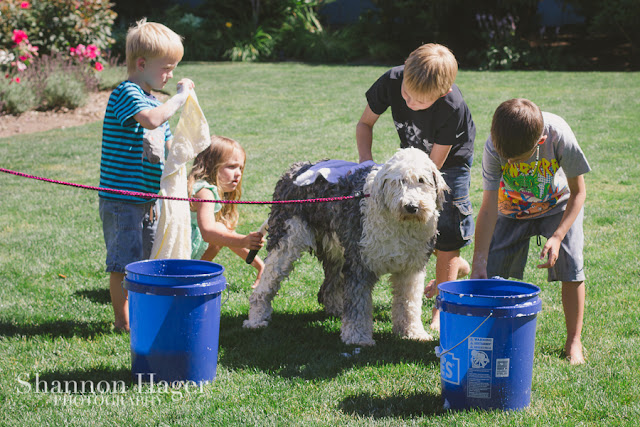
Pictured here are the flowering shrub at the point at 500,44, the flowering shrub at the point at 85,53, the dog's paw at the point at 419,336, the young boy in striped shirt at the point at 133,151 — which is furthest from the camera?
the flowering shrub at the point at 500,44

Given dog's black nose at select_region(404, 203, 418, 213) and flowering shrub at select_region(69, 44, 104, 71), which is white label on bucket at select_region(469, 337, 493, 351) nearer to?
dog's black nose at select_region(404, 203, 418, 213)

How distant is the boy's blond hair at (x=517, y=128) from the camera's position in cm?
375

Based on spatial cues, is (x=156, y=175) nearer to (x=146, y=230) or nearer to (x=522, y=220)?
(x=146, y=230)

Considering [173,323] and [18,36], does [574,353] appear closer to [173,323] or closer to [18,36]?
[173,323]

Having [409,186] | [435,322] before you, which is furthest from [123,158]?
[435,322]

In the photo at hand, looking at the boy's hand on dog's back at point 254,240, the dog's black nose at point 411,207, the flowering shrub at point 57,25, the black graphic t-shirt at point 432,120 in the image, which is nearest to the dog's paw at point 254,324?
the boy's hand on dog's back at point 254,240

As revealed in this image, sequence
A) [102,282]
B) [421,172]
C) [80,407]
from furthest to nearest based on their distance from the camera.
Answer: [102,282] → [421,172] → [80,407]

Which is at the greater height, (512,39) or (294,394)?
(512,39)

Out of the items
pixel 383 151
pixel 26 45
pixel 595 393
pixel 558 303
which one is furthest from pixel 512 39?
pixel 595 393

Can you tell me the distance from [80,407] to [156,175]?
1696mm

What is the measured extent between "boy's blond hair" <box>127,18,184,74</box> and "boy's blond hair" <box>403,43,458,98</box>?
59.3 inches

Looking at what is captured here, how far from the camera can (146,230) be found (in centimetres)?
481

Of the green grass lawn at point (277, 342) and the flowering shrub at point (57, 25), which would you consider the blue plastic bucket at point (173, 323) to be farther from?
the flowering shrub at point (57, 25)

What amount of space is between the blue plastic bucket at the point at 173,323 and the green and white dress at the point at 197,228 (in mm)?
1541
